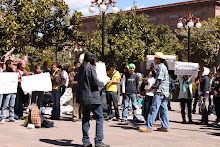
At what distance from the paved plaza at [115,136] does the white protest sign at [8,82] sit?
0.93m

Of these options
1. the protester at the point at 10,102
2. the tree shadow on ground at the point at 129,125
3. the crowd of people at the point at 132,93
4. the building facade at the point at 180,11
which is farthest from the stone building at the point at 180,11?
the protester at the point at 10,102

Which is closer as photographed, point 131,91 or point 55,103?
point 131,91

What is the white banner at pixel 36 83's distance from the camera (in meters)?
10.5

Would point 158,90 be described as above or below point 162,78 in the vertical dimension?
below

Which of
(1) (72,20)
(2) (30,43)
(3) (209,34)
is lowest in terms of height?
(2) (30,43)

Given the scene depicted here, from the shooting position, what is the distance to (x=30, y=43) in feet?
57.7

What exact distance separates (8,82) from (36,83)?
1.04 m

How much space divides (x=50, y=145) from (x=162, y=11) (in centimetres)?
5443

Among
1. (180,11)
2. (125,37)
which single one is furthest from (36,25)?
(180,11)

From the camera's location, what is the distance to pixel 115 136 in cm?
803

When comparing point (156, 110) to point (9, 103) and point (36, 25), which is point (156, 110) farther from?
point (36, 25)

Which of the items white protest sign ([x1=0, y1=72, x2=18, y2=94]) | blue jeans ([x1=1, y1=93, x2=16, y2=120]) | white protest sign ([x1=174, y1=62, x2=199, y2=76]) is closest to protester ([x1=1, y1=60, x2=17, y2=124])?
blue jeans ([x1=1, y1=93, x2=16, y2=120])

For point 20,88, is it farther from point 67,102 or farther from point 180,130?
point 180,130

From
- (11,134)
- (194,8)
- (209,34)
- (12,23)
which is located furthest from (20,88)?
(194,8)
